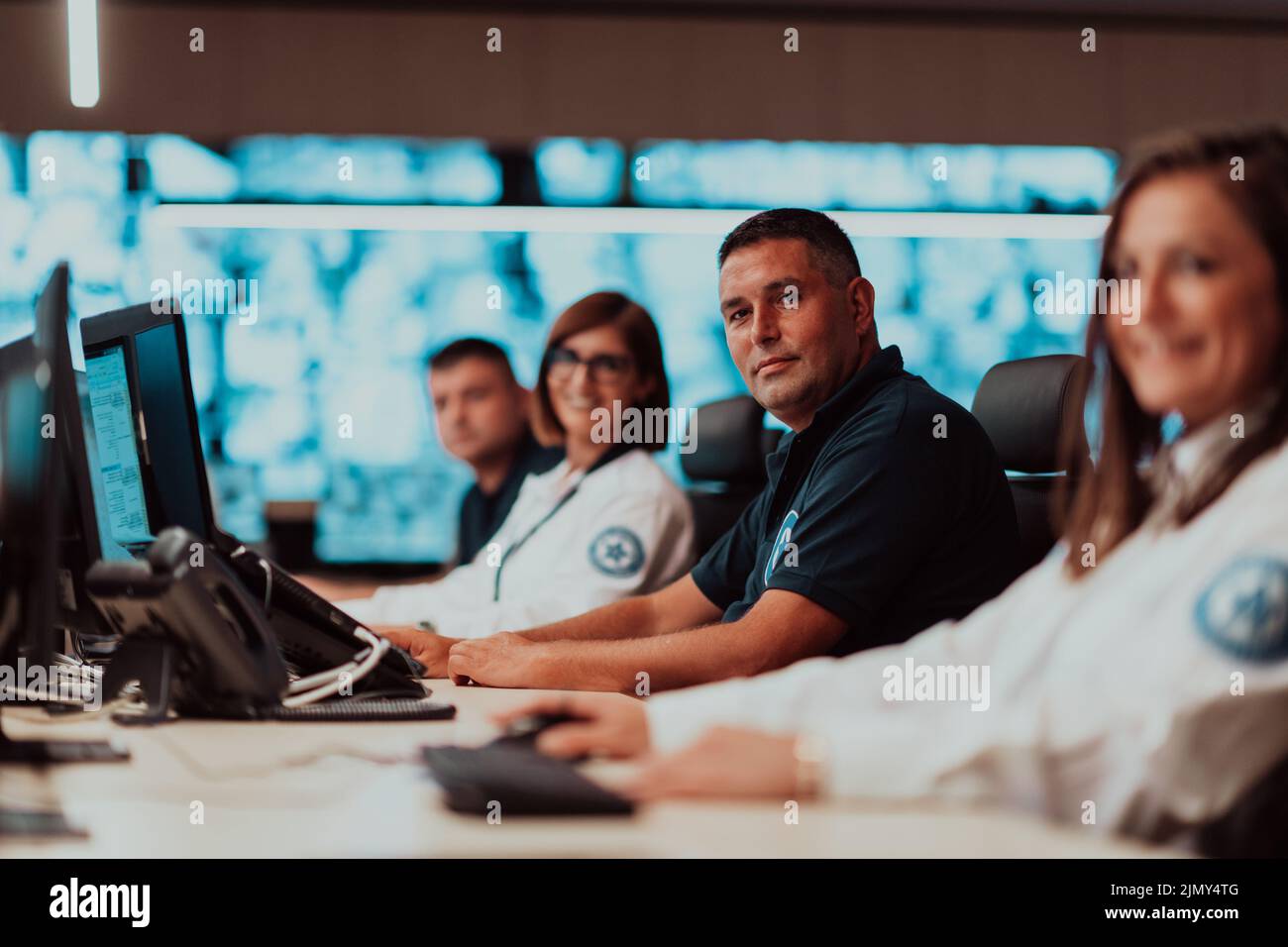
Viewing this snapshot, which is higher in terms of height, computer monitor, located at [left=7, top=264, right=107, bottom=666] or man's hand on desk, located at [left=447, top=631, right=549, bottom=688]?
computer monitor, located at [left=7, top=264, right=107, bottom=666]

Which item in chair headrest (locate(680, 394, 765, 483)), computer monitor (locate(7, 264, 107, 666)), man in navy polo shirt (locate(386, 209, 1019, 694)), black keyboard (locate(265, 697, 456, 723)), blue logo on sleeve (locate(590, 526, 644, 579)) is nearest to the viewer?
computer monitor (locate(7, 264, 107, 666))

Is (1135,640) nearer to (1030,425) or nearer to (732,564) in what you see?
(1030,425)

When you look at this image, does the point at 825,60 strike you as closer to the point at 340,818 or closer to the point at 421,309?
the point at 421,309

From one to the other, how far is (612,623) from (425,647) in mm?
378

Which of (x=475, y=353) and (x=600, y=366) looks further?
(x=475, y=353)

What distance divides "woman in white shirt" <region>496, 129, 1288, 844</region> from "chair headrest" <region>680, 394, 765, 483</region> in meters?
1.86

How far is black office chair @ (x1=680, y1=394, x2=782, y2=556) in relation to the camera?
9.48ft

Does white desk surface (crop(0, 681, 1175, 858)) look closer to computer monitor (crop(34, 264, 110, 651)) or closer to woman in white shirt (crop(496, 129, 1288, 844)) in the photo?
woman in white shirt (crop(496, 129, 1288, 844))

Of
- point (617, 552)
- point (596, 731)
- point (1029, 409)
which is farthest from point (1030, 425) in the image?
point (596, 731)

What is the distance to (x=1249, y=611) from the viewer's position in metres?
0.75

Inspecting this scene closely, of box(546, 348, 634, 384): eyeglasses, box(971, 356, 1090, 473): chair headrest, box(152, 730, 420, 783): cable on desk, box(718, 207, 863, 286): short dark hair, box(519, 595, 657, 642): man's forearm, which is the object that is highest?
box(718, 207, 863, 286): short dark hair

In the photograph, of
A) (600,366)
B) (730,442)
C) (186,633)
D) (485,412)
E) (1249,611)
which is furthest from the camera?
(485,412)

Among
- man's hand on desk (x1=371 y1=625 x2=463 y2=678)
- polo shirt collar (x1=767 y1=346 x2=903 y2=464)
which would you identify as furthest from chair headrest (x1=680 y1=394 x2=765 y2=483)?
man's hand on desk (x1=371 y1=625 x2=463 y2=678)
